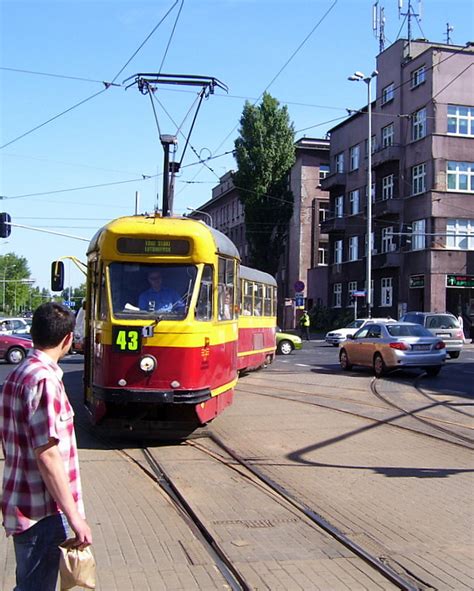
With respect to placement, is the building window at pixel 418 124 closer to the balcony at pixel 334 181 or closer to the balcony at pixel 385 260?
the balcony at pixel 385 260

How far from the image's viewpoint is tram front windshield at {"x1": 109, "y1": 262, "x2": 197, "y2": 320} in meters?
9.09

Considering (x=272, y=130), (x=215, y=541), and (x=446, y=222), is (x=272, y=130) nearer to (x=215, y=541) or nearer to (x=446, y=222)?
(x=446, y=222)

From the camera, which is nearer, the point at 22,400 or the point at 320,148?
the point at 22,400

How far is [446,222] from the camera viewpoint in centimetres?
4131

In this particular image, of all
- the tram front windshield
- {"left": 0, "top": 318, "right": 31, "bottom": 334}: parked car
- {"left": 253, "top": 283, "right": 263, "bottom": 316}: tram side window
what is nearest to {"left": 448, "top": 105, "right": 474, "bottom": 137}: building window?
{"left": 0, "top": 318, "right": 31, "bottom": 334}: parked car

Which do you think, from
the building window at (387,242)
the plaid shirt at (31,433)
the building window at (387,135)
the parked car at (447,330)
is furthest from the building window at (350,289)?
the plaid shirt at (31,433)

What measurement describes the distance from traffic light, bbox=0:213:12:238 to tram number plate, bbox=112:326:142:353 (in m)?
24.3

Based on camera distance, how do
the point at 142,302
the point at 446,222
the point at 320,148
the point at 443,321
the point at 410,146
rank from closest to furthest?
the point at 142,302
the point at 443,321
the point at 446,222
the point at 410,146
the point at 320,148

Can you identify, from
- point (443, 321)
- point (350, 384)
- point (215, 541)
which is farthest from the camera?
point (443, 321)

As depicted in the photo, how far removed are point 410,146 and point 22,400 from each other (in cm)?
4367

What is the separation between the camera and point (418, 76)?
43.4 meters

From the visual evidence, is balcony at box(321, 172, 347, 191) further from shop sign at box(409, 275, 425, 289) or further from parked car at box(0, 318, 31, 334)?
parked car at box(0, 318, 31, 334)

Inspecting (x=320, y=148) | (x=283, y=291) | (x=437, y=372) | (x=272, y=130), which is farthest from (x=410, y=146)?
(x=437, y=372)

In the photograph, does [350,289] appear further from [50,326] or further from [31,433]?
[31,433]
